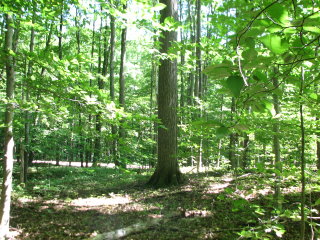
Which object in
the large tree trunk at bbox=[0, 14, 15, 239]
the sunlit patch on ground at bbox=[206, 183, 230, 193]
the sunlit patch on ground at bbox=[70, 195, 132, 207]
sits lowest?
the sunlit patch on ground at bbox=[70, 195, 132, 207]

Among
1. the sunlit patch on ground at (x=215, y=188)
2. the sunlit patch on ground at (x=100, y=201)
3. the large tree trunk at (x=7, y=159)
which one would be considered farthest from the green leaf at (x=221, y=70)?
the sunlit patch on ground at (x=215, y=188)

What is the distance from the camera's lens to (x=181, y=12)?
19.3 metres

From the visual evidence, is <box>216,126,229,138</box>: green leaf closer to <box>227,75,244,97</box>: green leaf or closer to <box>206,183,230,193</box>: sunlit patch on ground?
<box>227,75,244,97</box>: green leaf

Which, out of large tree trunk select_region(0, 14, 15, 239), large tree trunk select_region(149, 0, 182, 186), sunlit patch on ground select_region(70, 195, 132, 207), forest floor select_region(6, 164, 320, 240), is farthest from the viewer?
large tree trunk select_region(149, 0, 182, 186)

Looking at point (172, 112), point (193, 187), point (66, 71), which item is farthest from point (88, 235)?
point (172, 112)

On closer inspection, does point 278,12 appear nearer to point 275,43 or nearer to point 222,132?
point 275,43

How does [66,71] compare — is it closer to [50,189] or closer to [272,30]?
[272,30]

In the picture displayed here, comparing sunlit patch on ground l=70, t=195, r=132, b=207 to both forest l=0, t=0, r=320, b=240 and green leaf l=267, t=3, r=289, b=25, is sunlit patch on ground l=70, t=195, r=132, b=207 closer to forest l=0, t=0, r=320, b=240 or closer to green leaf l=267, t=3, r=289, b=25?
forest l=0, t=0, r=320, b=240

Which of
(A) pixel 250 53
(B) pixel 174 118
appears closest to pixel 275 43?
(A) pixel 250 53

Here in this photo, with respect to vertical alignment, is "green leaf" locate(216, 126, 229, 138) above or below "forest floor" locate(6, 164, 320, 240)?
above

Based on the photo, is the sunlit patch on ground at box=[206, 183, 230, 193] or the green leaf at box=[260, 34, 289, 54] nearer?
the green leaf at box=[260, 34, 289, 54]

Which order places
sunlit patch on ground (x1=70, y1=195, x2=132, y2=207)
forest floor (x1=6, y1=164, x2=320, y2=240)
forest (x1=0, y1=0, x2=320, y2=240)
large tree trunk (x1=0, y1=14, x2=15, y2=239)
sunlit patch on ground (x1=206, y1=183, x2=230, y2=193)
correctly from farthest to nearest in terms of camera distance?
1. sunlit patch on ground (x1=206, y1=183, x2=230, y2=193)
2. sunlit patch on ground (x1=70, y1=195, x2=132, y2=207)
3. forest floor (x1=6, y1=164, x2=320, y2=240)
4. large tree trunk (x1=0, y1=14, x2=15, y2=239)
5. forest (x1=0, y1=0, x2=320, y2=240)

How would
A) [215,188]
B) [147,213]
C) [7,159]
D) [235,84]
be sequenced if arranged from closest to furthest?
[235,84], [7,159], [147,213], [215,188]

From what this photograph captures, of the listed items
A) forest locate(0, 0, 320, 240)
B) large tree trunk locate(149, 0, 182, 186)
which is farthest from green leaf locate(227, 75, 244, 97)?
large tree trunk locate(149, 0, 182, 186)
